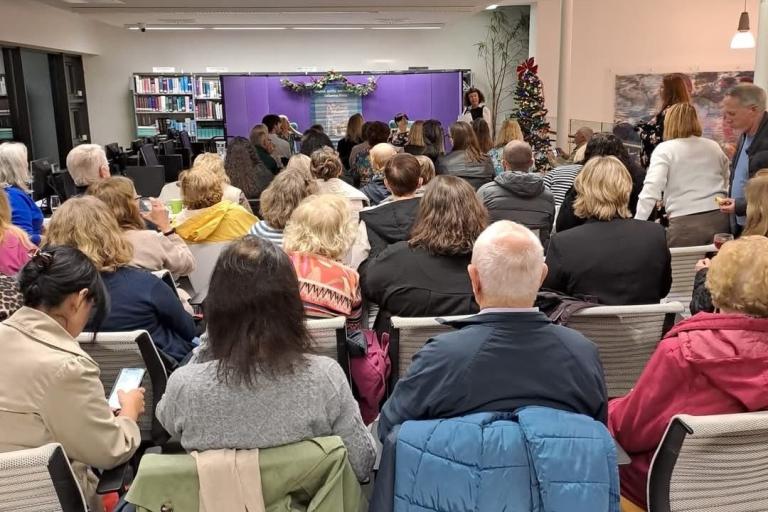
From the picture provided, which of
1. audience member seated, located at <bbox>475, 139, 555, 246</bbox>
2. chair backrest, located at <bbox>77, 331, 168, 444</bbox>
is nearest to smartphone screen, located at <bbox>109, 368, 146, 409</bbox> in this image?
chair backrest, located at <bbox>77, 331, 168, 444</bbox>

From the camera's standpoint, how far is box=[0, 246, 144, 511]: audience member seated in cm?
177

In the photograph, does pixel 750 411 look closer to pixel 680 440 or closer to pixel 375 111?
pixel 680 440

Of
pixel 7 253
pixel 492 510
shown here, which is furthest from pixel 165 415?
pixel 7 253

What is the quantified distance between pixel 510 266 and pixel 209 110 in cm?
1332

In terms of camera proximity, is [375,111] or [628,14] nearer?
[628,14]

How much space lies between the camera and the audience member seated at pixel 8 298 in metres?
2.24

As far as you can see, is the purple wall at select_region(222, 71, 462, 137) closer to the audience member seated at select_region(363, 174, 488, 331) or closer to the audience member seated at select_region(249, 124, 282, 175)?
the audience member seated at select_region(249, 124, 282, 175)

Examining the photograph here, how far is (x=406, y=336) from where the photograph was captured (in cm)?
240

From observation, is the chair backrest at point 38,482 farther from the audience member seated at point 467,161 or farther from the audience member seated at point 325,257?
the audience member seated at point 467,161

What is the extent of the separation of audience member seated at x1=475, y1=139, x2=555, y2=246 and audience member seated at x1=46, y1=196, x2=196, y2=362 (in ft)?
7.40

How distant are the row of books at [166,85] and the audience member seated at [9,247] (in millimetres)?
11108

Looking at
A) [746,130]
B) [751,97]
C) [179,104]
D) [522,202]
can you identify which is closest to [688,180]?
[746,130]

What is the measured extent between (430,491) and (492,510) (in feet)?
0.45

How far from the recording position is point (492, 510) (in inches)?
57.1
